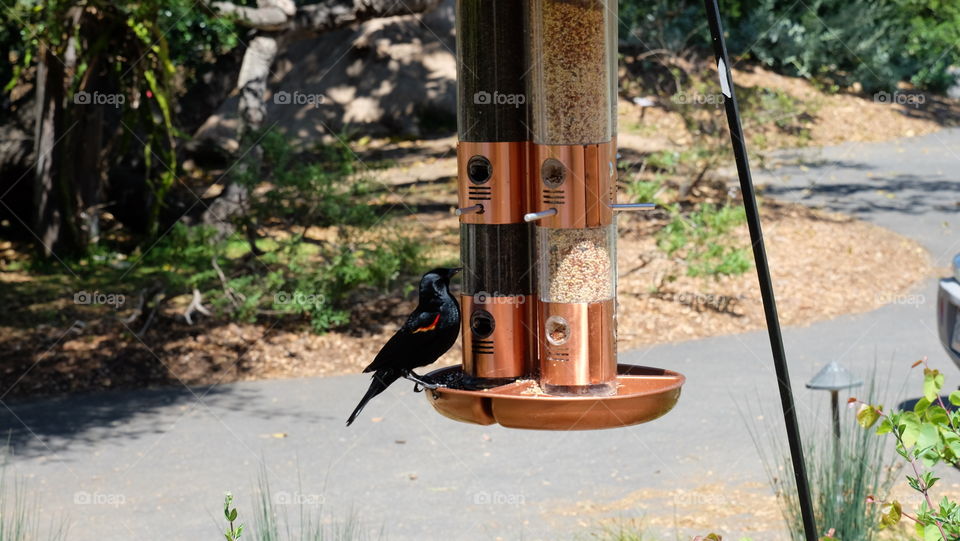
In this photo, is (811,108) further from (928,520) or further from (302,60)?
(928,520)

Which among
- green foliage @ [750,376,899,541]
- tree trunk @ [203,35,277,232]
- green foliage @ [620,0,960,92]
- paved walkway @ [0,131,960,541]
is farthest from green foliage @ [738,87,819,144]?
green foliage @ [750,376,899,541]

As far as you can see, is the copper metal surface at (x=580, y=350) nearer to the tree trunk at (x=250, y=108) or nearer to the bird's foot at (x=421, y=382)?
the bird's foot at (x=421, y=382)

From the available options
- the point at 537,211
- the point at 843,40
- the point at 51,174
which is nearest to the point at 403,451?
the point at 537,211

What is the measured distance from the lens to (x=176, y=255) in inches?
368

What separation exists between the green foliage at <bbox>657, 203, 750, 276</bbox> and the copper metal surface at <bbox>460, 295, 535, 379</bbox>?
20.4 ft

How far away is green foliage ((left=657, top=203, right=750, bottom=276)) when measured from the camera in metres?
9.49

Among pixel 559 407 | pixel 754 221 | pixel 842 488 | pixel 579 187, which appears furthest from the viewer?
pixel 842 488

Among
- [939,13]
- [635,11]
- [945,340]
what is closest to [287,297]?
[945,340]

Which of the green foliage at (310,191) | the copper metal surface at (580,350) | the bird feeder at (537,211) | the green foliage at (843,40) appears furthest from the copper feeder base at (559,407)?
the green foliage at (843,40)

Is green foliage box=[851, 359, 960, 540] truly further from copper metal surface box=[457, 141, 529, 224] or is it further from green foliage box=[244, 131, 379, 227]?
green foliage box=[244, 131, 379, 227]

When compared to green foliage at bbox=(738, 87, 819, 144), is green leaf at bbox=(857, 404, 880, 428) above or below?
below

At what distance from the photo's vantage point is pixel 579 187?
3229 millimetres

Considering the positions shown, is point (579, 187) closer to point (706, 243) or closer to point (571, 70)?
point (571, 70)

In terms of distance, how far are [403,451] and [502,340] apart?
3722 mm
